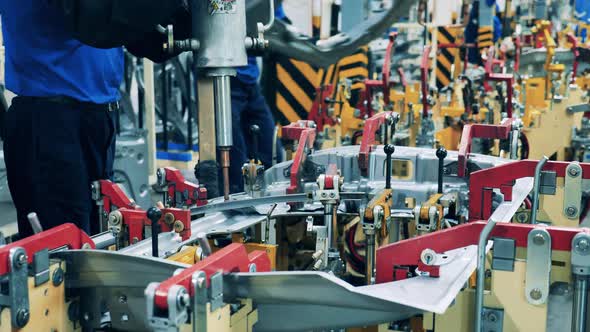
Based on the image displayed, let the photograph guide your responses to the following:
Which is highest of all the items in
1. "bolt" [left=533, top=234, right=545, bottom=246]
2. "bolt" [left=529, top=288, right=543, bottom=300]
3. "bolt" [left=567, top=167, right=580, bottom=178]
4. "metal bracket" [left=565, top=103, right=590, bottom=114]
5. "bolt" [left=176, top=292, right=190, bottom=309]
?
"metal bracket" [left=565, top=103, right=590, bottom=114]

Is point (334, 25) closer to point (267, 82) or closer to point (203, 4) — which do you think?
point (267, 82)

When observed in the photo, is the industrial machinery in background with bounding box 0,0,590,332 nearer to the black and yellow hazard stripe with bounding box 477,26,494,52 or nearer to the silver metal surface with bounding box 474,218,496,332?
the silver metal surface with bounding box 474,218,496,332

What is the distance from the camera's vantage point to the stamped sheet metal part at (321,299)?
4.87 ft

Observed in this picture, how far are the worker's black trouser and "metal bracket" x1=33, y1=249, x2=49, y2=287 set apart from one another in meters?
1.31

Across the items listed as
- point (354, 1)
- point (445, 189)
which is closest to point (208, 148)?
point (445, 189)

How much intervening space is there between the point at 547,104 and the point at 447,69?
5303 millimetres

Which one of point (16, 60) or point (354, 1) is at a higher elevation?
point (354, 1)

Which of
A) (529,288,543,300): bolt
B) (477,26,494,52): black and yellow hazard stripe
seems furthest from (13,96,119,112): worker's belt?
(477,26,494,52): black and yellow hazard stripe

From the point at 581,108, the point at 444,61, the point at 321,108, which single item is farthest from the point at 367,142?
the point at 444,61

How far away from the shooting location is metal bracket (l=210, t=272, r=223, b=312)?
143 centimetres

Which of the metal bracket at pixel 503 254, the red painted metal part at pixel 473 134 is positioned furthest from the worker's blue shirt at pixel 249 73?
the metal bracket at pixel 503 254

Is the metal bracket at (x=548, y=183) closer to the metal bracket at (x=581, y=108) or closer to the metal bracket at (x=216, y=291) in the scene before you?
the metal bracket at (x=216, y=291)

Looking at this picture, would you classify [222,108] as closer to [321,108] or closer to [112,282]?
[112,282]

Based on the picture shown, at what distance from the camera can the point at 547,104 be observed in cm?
535
